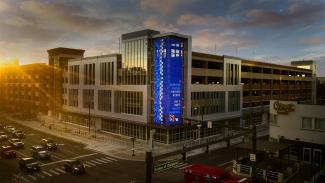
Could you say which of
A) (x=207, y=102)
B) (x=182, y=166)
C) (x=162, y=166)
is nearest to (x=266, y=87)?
(x=207, y=102)

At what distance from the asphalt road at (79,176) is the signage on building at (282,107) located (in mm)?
26620

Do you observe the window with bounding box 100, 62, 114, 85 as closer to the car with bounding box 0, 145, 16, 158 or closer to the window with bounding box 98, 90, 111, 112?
the window with bounding box 98, 90, 111, 112

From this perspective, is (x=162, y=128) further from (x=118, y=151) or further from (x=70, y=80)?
(x=70, y=80)

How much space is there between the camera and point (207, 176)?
34.1 metres

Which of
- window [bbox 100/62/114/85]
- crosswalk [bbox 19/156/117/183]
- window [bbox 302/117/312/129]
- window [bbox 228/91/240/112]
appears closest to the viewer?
crosswalk [bbox 19/156/117/183]

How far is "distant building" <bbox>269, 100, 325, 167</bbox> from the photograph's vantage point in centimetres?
4859

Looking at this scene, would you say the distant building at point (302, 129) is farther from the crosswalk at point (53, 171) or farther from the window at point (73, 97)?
the window at point (73, 97)

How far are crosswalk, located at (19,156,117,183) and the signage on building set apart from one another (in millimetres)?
30748

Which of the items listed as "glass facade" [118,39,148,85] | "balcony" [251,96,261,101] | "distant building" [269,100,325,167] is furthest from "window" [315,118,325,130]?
"balcony" [251,96,261,101]

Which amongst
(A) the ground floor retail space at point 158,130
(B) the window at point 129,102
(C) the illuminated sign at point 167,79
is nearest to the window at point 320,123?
(A) the ground floor retail space at point 158,130

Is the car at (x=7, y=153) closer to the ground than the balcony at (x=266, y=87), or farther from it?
closer to the ground

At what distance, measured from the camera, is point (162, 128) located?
197 ft

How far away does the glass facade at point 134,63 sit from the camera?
212ft

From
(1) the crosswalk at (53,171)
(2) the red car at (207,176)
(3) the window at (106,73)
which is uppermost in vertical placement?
(3) the window at (106,73)
